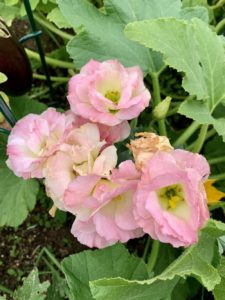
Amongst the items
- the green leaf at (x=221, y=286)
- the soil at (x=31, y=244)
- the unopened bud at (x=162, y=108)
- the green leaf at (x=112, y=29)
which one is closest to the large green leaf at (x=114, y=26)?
the green leaf at (x=112, y=29)

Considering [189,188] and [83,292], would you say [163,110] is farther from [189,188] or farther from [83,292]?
[83,292]

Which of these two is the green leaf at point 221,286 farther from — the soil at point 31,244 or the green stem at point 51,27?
the green stem at point 51,27

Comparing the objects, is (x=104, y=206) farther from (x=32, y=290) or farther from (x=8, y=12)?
(x=8, y=12)

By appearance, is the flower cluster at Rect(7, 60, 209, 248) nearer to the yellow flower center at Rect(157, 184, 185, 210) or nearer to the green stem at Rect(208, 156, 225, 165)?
the yellow flower center at Rect(157, 184, 185, 210)

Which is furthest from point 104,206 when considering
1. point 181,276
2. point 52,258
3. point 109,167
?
point 52,258

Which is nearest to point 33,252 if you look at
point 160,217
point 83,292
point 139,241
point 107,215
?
point 139,241

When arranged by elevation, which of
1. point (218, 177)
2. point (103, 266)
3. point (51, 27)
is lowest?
point (218, 177)

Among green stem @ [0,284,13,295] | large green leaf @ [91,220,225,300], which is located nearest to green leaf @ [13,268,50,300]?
large green leaf @ [91,220,225,300]
